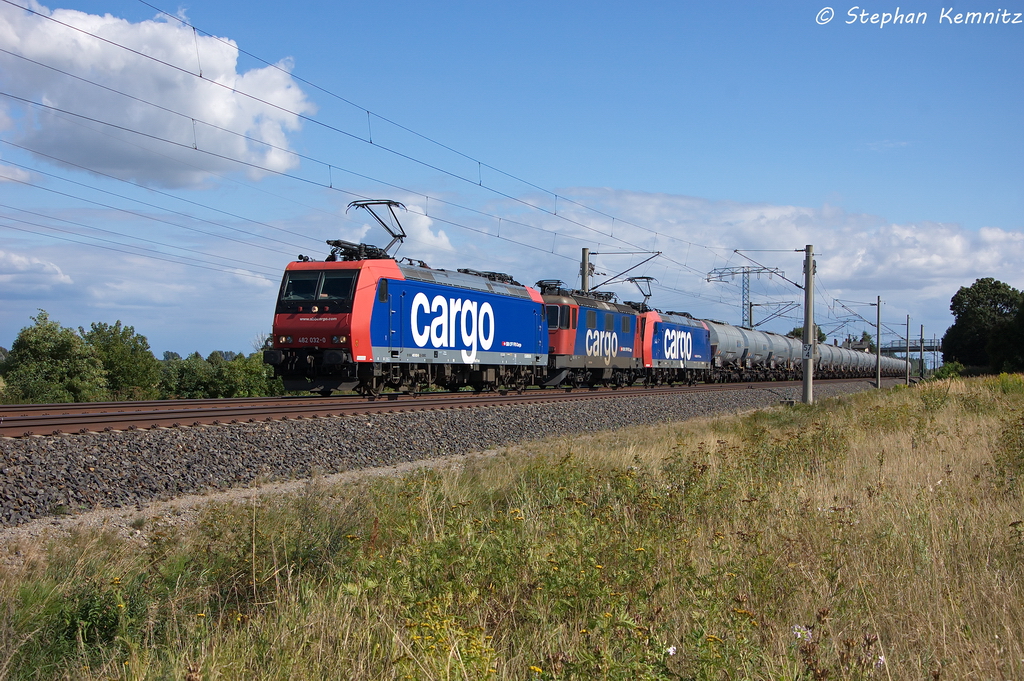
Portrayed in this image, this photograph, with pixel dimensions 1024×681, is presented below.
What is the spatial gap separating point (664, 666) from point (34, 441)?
32.5 feet

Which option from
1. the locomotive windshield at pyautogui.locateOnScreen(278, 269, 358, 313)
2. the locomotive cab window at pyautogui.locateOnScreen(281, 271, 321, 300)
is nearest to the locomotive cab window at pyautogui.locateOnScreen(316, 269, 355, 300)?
the locomotive windshield at pyautogui.locateOnScreen(278, 269, 358, 313)

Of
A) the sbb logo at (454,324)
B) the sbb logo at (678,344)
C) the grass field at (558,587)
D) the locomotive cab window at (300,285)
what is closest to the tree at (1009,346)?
the sbb logo at (678,344)

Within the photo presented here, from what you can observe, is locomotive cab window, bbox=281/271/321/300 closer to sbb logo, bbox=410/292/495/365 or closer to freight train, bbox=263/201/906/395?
freight train, bbox=263/201/906/395

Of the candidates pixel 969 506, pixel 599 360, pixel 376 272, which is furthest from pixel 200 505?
pixel 599 360

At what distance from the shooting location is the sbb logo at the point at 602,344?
3162 centimetres

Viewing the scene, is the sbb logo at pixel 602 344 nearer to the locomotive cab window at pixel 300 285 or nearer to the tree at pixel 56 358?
the locomotive cab window at pixel 300 285

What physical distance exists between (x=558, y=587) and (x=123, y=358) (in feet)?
186

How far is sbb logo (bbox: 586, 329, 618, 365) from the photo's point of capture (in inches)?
1245

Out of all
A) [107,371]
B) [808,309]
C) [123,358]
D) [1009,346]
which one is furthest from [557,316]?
[1009,346]

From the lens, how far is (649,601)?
5465 millimetres

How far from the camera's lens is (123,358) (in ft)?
181

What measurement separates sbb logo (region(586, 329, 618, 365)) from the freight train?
42mm

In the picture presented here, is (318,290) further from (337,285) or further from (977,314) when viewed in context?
(977,314)

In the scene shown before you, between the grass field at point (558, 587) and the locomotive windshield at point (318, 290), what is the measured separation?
10676 millimetres
